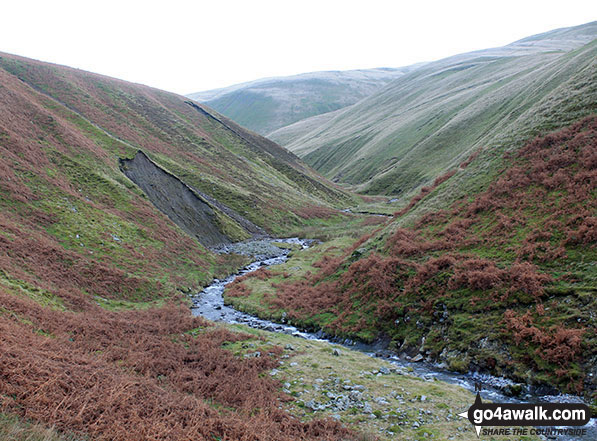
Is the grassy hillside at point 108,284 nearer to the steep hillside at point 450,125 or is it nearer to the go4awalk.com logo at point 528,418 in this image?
the go4awalk.com logo at point 528,418

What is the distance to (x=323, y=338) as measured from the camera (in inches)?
1001

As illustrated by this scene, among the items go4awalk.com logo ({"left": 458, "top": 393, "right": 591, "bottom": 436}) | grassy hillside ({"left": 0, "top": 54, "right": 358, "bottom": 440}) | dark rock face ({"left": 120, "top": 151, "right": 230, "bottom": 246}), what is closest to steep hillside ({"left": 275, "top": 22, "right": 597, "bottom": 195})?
go4awalk.com logo ({"left": 458, "top": 393, "right": 591, "bottom": 436})

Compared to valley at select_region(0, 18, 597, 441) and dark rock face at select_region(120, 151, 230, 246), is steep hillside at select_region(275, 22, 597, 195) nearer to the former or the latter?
valley at select_region(0, 18, 597, 441)

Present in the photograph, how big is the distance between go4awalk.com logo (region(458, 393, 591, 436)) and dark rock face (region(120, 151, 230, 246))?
43328 millimetres

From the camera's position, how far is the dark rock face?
51.9 m

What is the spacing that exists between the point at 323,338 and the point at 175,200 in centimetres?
3912

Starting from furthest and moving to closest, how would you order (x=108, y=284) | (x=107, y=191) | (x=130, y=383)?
(x=107, y=191), (x=108, y=284), (x=130, y=383)

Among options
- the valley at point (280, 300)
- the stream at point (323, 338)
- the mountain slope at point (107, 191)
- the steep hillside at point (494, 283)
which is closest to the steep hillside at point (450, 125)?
the steep hillside at point (494, 283)

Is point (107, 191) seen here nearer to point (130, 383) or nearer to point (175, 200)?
point (175, 200)

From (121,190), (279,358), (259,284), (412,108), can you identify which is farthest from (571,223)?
(412,108)

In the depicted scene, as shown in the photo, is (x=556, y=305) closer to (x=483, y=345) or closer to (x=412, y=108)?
(x=483, y=345)

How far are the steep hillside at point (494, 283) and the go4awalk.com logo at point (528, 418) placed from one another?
1.44 meters

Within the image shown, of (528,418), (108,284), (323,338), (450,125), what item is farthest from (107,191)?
(450,125)

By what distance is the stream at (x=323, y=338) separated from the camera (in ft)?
49.3
